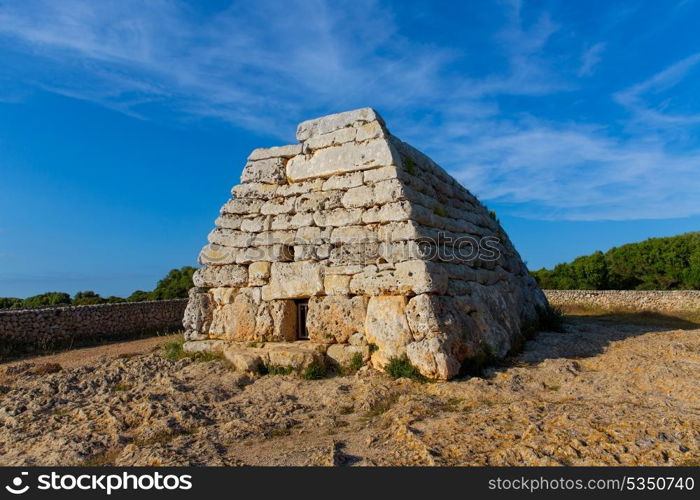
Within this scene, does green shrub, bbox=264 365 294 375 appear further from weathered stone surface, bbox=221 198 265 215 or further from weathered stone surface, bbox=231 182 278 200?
weathered stone surface, bbox=231 182 278 200

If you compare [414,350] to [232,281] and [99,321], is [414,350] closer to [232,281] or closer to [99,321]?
[232,281]

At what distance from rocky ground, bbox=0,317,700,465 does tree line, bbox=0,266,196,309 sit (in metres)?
18.0

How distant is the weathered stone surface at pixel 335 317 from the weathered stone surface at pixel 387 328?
191 mm

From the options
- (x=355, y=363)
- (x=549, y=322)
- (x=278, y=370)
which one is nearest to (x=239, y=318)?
(x=278, y=370)

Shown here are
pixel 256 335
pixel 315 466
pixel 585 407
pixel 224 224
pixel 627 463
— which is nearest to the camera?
pixel 627 463

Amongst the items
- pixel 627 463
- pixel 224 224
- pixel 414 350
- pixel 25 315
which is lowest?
pixel 627 463

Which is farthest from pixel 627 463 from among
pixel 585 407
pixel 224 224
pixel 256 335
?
pixel 224 224

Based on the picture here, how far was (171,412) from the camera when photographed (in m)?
4.68

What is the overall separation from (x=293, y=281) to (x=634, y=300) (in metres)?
19.1

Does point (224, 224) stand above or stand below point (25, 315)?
above

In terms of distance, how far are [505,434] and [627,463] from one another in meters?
0.82

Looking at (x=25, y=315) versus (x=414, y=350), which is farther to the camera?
(x=25, y=315)

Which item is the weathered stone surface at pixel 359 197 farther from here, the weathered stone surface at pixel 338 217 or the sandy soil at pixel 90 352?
the sandy soil at pixel 90 352

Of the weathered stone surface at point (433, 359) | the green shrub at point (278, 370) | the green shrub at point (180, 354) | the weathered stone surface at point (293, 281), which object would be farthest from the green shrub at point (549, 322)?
the green shrub at point (180, 354)
